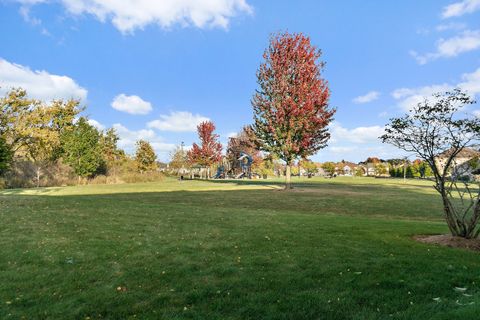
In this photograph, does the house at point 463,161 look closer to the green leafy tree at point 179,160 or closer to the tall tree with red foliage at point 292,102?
the tall tree with red foliage at point 292,102

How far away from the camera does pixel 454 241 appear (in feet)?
26.3

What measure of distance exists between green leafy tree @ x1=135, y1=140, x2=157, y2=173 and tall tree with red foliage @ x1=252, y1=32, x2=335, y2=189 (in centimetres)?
3293

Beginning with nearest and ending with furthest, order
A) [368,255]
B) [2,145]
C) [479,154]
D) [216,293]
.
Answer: [216,293] → [368,255] → [479,154] → [2,145]

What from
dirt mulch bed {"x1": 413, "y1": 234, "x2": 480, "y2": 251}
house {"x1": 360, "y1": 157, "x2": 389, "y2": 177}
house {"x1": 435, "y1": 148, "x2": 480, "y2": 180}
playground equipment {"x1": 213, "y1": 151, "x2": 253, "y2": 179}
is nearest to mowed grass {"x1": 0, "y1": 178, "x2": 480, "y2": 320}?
dirt mulch bed {"x1": 413, "y1": 234, "x2": 480, "y2": 251}

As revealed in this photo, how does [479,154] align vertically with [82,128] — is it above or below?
below

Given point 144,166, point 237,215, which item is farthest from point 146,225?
point 144,166

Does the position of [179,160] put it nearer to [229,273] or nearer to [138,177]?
[138,177]

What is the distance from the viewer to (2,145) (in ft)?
98.2

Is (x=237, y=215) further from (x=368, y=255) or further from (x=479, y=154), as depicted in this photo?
(x=479, y=154)

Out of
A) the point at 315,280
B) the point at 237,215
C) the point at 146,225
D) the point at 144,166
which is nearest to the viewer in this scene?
the point at 315,280

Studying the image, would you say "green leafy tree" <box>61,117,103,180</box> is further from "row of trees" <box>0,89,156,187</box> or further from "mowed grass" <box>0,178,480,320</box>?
"mowed grass" <box>0,178,480,320</box>

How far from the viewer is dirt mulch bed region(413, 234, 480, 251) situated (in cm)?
774

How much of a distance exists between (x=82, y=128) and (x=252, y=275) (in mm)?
43770

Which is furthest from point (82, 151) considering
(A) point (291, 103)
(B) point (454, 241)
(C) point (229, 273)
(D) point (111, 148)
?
(B) point (454, 241)
